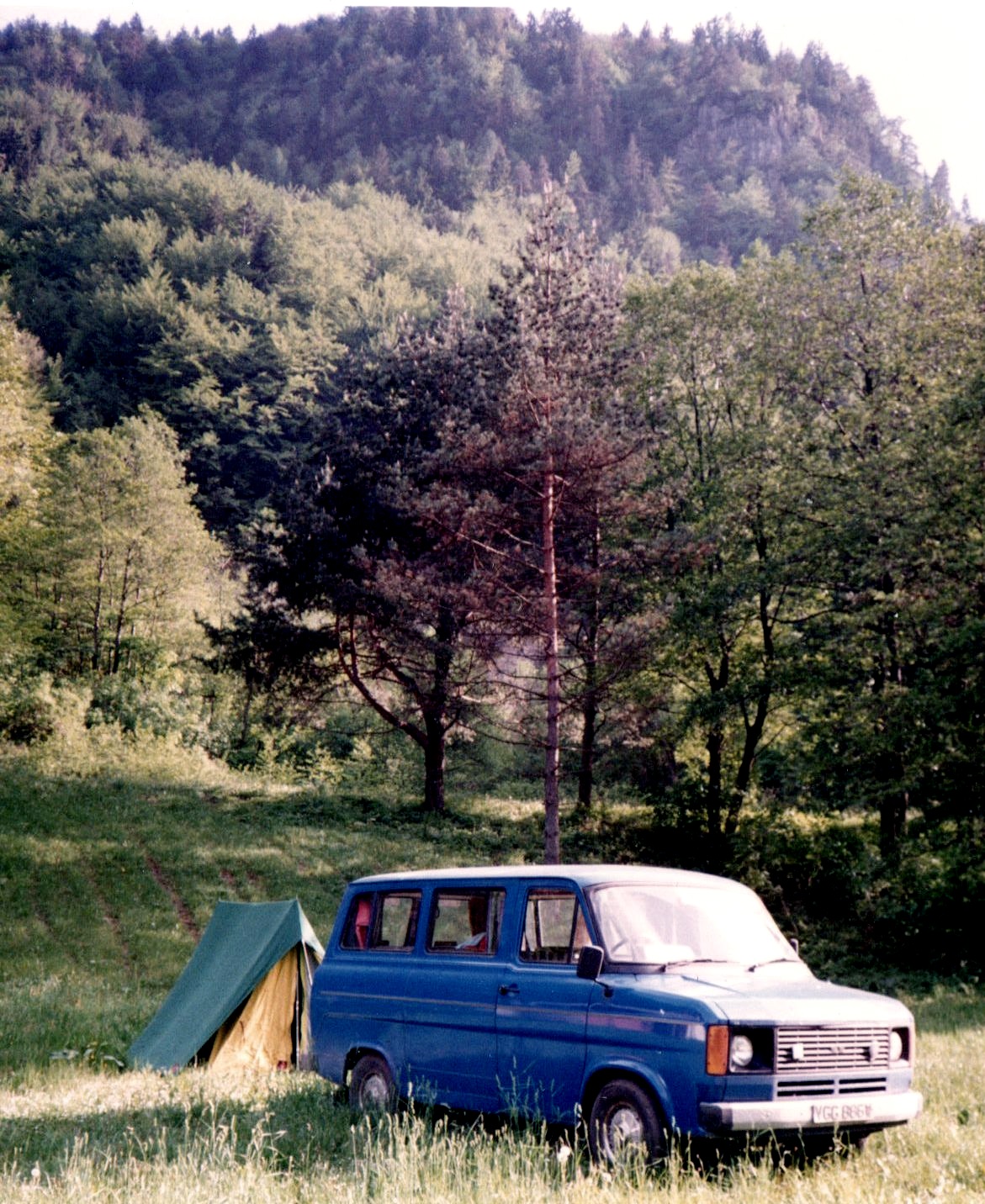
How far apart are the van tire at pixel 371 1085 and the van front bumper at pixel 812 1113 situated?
3.46m

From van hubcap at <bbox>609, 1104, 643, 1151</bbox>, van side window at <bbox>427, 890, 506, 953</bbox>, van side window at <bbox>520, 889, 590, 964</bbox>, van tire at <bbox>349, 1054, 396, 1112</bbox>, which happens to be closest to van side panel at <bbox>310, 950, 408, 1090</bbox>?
van tire at <bbox>349, 1054, 396, 1112</bbox>

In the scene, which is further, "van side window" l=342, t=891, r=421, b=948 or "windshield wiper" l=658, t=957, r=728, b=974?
"van side window" l=342, t=891, r=421, b=948

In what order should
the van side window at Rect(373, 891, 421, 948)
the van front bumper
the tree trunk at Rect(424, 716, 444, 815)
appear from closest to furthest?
the van front bumper
the van side window at Rect(373, 891, 421, 948)
the tree trunk at Rect(424, 716, 444, 815)

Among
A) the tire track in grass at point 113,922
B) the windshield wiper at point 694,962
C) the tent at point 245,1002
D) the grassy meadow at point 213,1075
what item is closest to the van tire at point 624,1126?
the grassy meadow at point 213,1075

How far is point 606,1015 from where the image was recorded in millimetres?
7504

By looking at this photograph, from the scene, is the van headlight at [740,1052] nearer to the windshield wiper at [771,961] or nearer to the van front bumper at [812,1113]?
the van front bumper at [812,1113]

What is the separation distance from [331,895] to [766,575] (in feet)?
40.7

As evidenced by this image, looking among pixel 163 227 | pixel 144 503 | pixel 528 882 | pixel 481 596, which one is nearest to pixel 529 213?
pixel 481 596

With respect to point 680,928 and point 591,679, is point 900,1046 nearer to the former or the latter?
point 680,928

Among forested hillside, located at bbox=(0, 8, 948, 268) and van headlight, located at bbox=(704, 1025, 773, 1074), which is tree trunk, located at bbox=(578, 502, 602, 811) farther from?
forested hillside, located at bbox=(0, 8, 948, 268)

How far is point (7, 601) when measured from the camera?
1463 inches

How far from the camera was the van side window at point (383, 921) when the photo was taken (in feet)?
31.9

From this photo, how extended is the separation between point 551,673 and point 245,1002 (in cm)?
1192

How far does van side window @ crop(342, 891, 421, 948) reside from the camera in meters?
9.73
